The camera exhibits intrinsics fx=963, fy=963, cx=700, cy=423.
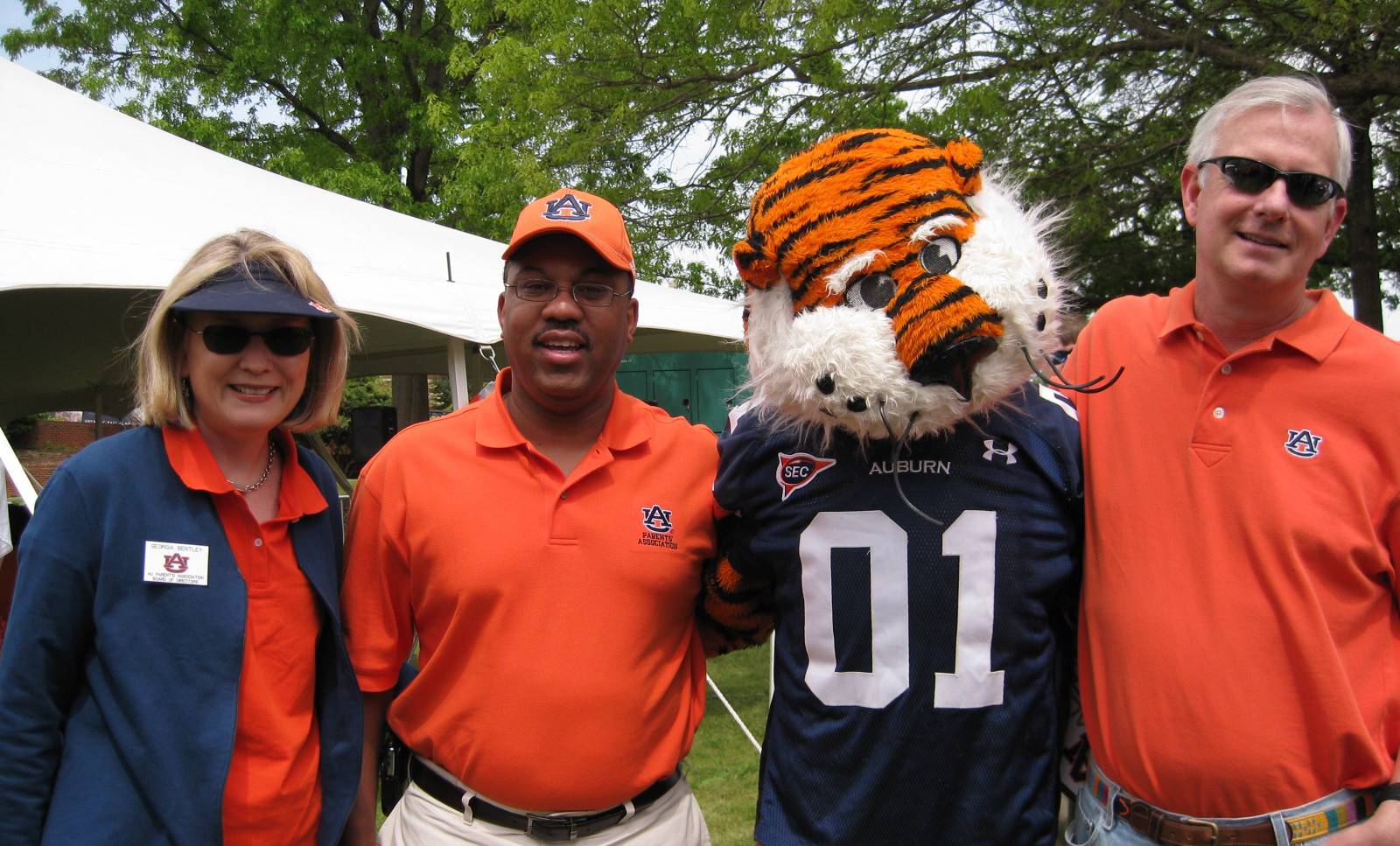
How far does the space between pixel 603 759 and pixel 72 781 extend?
92cm

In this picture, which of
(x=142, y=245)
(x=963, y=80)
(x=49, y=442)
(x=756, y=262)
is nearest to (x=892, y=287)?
(x=756, y=262)

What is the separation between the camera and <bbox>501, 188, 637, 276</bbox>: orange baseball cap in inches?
80.4

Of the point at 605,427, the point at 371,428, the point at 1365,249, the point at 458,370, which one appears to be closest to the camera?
the point at 605,427

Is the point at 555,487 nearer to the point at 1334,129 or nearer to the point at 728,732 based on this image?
the point at 1334,129

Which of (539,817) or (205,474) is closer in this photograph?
(205,474)

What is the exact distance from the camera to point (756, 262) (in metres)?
1.82

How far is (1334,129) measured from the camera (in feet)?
5.84

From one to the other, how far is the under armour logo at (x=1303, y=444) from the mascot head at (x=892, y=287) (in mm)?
446

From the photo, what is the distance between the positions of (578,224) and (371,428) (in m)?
12.0

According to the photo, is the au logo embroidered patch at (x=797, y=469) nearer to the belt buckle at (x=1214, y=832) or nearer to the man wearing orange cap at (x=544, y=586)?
the man wearing orange cap at (x=544, y=586)

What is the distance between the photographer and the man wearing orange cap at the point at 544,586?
1.91 m

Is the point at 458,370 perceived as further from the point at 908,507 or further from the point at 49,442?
the point at 49,442

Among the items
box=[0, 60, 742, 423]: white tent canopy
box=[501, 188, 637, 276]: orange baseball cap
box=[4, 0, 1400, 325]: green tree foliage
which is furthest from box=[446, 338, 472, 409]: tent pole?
box=[501, 188, 637, 276]: orange baseball cap

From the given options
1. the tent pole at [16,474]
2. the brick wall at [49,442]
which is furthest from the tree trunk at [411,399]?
the tent pole at [16,474]
